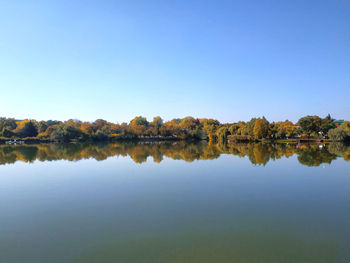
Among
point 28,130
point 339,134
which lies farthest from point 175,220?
point 28,130

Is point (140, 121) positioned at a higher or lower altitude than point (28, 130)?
higher

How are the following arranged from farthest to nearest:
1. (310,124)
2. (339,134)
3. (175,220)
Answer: (310,124)
(339,134)
(175,220)

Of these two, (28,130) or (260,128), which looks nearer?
(260,128)

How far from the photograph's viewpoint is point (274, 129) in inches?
1780

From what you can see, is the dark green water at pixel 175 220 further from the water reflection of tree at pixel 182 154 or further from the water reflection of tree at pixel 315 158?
the water reflection of tree at pixel 182 154

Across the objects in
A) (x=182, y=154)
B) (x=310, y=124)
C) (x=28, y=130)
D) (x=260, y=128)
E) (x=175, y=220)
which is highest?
(x=310, y=124)

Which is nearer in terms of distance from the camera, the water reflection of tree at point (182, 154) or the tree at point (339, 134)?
the water reflection of tree at point (182, 154)

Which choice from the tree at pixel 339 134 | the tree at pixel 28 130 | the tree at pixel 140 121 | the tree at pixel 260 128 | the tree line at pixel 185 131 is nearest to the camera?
the tree at pixel 339 134

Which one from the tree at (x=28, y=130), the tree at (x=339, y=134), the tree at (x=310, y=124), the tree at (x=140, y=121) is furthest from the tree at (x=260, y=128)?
the tree at (x=28, y=130)

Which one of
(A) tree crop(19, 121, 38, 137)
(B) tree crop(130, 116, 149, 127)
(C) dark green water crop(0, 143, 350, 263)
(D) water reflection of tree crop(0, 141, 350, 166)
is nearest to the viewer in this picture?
(C) dark green water crop(0, 143, 350, 263)

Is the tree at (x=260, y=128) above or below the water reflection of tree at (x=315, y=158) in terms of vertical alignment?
above

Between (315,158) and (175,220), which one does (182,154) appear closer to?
(315,158)

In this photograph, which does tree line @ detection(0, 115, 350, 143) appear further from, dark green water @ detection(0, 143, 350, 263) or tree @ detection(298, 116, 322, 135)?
dark green water @ detection(0, 143, 350, 263)

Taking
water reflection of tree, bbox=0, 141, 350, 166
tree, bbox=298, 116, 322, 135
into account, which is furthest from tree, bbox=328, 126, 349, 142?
water reflection of tree, bbox=0, 141, 350, 166
